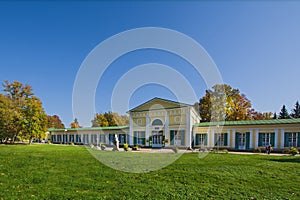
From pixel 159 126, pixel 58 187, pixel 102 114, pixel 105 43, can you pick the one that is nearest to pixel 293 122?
pixel 159 126

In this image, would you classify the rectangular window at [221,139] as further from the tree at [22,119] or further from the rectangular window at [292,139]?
the tree at [22,119]

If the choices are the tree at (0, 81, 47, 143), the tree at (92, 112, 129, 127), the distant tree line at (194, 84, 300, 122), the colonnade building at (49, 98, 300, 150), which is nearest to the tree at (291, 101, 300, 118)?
the distant tree line at (194, 84, 300, 122)

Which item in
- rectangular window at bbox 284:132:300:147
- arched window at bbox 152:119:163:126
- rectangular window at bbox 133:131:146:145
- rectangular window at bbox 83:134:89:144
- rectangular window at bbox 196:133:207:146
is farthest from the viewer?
rectangular window at bbox 83:134:89:144

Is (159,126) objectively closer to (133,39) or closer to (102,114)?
(133,39)

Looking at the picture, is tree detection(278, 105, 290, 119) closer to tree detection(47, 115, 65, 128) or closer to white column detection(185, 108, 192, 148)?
white column detection(185, 108, 192, 148)

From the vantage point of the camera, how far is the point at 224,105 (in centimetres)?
3766

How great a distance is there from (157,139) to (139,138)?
10.2 feet

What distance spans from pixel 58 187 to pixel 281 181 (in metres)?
7.34

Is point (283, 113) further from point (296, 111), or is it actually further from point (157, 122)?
point (157, 122)

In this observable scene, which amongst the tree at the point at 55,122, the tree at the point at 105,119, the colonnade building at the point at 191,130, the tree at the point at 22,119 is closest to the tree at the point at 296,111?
the colonnade building at the point at 191,130

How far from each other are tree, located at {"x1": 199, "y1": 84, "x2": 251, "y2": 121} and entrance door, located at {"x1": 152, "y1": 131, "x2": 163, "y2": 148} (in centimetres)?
1159

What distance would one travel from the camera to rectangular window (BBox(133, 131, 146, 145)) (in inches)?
1227

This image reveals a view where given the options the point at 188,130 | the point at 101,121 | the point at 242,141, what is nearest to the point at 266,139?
the point at 242,141

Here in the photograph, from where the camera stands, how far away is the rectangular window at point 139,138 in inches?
1227
